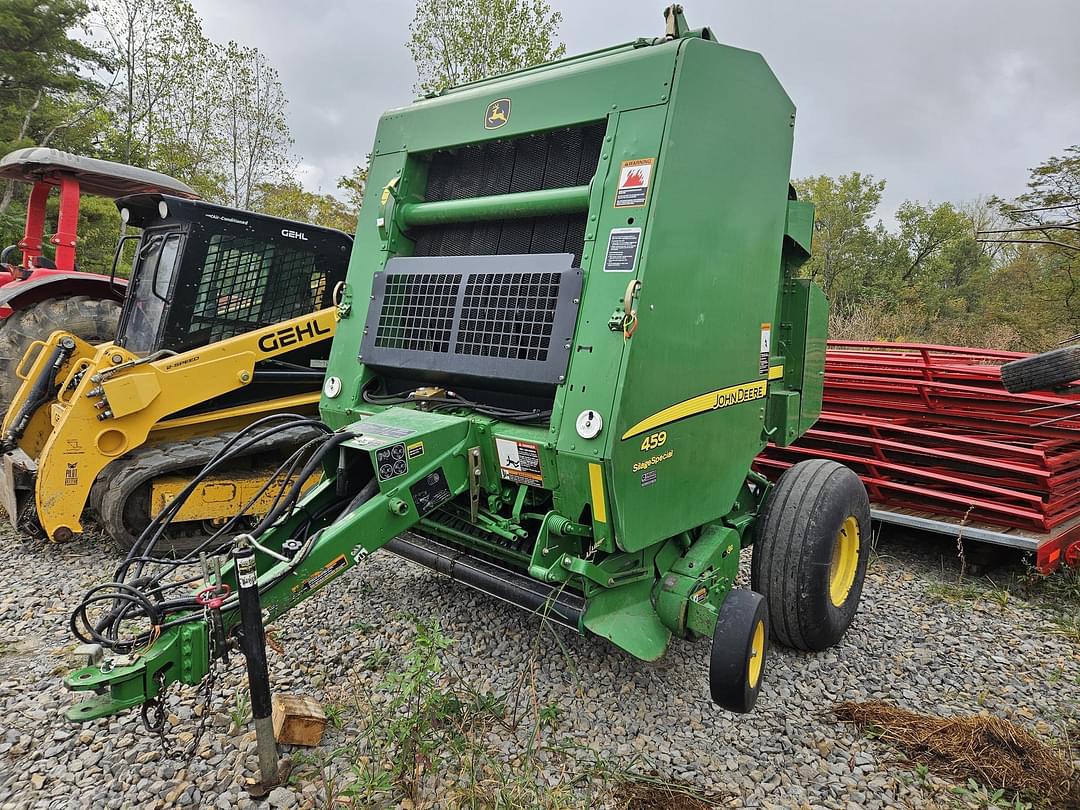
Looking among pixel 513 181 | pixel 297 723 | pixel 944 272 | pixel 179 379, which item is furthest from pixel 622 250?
pixel 944 272

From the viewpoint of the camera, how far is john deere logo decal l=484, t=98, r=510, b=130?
3176 millimetres

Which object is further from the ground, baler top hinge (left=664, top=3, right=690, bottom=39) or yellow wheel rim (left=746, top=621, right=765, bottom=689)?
baler top hinge (left=664, top=3, right=690, bottom=39)

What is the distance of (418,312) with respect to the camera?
327cm

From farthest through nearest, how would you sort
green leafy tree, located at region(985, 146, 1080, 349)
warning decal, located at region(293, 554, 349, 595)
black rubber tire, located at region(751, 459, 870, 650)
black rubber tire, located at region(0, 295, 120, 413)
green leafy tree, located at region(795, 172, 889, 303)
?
green leafy tree, located at region(795, 172, 889, 303) → green leafy tree, located at region(985, 146, 1080, 349) → black rubber tire, located at region(0, 295, 120, 413) → black rubber tire, located at region(751, 459, 870, 650) → warning decal, located at region(293, 554, 349, 595)

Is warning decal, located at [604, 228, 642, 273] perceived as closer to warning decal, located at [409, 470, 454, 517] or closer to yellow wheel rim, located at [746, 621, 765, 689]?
warning decal, located at [409, 470, 454, 517]

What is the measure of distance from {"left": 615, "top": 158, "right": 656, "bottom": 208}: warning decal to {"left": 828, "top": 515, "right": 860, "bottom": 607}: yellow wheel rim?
2297mm

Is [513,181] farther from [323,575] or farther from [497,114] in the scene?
[323,575]

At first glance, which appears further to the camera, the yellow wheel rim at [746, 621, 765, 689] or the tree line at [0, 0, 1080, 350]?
the tree line at [0, 0, 1080, 350]

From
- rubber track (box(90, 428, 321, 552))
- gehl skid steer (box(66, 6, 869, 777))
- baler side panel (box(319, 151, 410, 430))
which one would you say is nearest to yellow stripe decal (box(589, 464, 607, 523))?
gehl skid steer (box(66, 6, 869, 777))

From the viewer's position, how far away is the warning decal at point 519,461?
273 centimetres

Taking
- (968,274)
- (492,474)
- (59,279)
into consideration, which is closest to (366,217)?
(492,474)

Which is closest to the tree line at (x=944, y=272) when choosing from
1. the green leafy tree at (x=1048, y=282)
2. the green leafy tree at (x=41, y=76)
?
the green leafy tree at (x=1048, y=282)

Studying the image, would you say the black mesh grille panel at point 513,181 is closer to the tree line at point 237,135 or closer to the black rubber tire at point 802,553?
the black rubber tire at point 802,553

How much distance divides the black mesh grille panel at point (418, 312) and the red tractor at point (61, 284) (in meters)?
3.65
